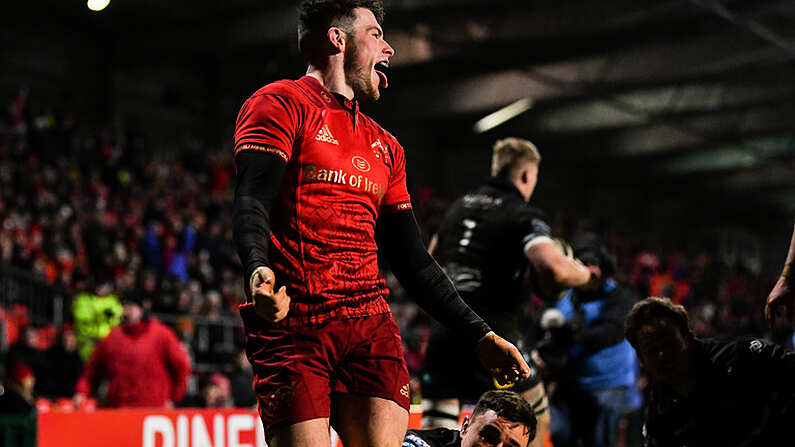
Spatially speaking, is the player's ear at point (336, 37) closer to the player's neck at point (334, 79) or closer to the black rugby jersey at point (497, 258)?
the player's neck at point (334, 79)

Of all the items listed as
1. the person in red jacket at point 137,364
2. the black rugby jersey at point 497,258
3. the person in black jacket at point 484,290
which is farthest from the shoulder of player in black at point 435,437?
the person in red jacket at point 137,364

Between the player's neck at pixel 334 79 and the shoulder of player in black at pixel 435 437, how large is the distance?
133 centimetres

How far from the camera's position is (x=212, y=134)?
2320 centimetres

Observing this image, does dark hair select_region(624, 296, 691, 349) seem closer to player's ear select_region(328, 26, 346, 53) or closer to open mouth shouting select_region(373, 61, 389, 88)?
open mouth shouting select_region(373, 61, 389, 88)

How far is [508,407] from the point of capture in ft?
12.0

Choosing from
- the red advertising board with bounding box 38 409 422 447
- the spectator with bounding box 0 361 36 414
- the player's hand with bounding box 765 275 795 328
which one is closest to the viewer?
the player's hand with bounding box 765 275 795 328

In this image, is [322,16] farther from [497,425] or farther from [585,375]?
[585,375]

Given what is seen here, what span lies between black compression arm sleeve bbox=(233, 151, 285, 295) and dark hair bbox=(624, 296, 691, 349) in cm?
162

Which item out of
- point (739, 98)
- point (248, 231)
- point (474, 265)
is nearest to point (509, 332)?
point (474, 265)

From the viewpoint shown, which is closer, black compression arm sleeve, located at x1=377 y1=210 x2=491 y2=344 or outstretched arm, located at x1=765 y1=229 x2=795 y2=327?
black compression arm sleeve, located at x1=377 y1=210 x2=491 y2=344

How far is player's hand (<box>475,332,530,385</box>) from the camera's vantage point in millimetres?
3098

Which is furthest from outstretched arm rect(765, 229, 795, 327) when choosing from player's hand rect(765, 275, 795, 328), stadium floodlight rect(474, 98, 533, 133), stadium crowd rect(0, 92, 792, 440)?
stadium floodlight rect(474, 98, 533, 133)

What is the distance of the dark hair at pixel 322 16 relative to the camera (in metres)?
3.13

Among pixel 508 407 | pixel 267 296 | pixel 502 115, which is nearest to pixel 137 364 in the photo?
pixel 508 407
